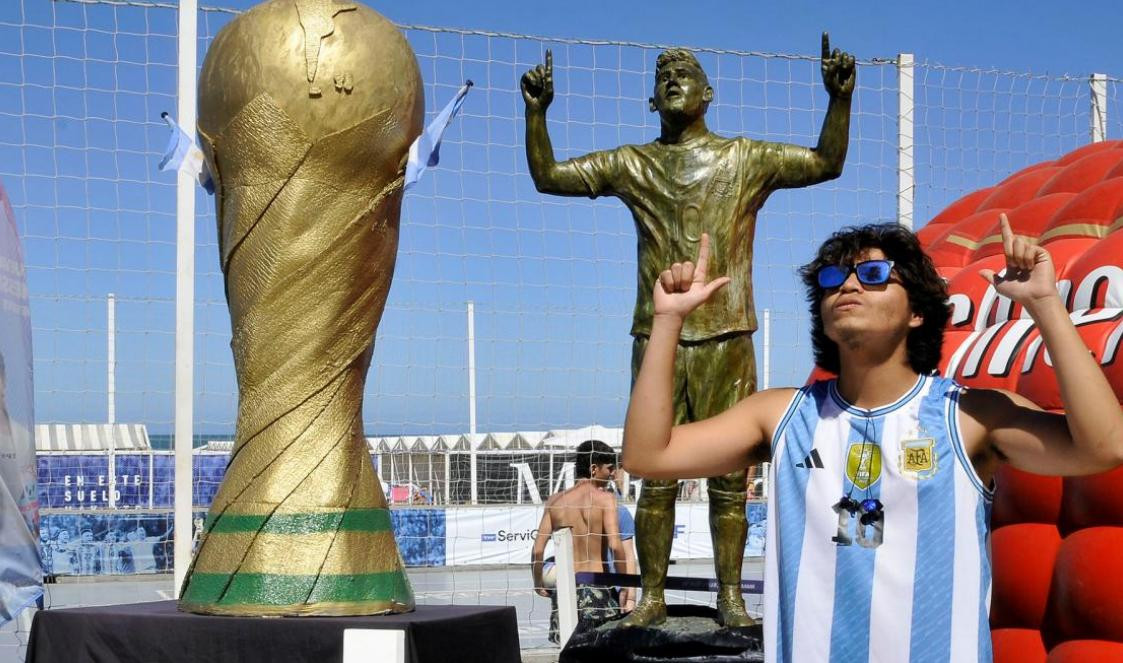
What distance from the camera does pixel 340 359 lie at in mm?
2965

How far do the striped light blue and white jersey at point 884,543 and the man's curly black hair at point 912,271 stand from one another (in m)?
0.06

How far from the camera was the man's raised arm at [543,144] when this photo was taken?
11.1 ft

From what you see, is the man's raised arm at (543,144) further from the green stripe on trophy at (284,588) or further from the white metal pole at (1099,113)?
the white metal pole at (1099,113)

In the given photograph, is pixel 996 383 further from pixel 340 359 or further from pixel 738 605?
pixel 340 359

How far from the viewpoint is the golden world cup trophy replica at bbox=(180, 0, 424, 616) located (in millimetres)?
2891

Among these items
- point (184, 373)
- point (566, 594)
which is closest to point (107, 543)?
point (184, 373)

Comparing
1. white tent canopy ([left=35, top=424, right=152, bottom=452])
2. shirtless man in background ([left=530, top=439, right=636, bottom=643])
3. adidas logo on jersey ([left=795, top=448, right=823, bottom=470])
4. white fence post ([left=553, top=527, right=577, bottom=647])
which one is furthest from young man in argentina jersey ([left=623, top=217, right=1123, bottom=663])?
A: white tent canopy ([left=35, top=424, right=152, bottom=452])

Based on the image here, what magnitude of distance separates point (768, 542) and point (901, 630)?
242 mm

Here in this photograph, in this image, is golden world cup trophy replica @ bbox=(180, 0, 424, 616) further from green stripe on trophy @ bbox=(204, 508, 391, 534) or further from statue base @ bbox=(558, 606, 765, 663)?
statue base @ bbox=(558, 606, 765, 663)

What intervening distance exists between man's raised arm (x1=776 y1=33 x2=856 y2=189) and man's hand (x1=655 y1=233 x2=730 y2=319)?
148cm

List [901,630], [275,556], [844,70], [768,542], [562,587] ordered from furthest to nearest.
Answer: [562,587] < [844,70] < [275,556] < [768,542] < [901,630]

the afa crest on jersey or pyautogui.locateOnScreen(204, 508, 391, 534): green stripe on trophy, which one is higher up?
the afa crest on jersey

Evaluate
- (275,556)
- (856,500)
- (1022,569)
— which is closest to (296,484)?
(275,556)

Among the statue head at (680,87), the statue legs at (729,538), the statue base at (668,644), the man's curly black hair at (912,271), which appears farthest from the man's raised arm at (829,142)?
the man's curly black hair at (912,271)
